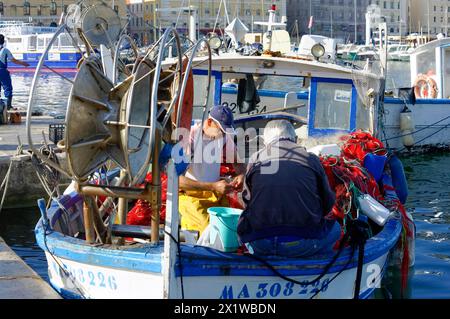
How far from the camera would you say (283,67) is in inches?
452

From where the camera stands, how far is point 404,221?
27.3ft

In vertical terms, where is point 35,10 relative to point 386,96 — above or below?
above

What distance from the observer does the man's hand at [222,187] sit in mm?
6727

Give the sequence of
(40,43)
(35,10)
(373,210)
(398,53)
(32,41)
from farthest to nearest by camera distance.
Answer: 1. (35,10)
2. (398,53)
3. (32,41)
4. (40,43)
5. (373,210)

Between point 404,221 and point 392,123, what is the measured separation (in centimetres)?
971

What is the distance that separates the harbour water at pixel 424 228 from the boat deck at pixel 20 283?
81.6 inches

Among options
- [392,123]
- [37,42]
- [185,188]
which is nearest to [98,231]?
[185,188]

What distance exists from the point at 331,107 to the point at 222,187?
5440 millimetres

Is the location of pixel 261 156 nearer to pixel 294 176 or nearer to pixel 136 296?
pixel 294 176

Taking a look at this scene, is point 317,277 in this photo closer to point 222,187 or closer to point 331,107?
point 222,187

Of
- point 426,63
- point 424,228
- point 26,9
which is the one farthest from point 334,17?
point 424,228

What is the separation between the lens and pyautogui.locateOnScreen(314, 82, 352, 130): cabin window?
38.3 feet

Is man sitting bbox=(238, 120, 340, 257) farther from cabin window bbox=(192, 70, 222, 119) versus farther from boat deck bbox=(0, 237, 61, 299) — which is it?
cabin window bbox=(192, 70, 222, 119)
